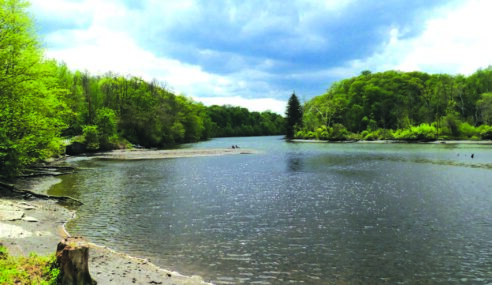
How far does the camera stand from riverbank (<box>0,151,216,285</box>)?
39.5 feet

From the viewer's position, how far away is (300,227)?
20.1 m

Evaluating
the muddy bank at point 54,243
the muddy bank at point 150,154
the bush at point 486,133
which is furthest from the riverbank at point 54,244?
the bush at point 486,133

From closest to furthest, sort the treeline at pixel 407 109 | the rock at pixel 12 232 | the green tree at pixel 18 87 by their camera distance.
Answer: the rock at pixel 12 232 → the green tree at pixel 18 87 → the treeline at pixel 407 109

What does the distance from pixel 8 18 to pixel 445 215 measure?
36109 millimetres

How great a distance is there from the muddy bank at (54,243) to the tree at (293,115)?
164228 mm

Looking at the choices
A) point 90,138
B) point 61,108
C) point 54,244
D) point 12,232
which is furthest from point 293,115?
point 54,244

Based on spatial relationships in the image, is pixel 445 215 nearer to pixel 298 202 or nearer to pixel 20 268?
pixel 298 202

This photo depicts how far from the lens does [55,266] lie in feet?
32.8

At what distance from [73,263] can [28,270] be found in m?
1.74

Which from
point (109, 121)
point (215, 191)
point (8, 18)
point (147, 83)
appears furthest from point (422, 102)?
point (8, 18)

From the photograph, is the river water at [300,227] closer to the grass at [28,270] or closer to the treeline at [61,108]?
the grass at [28,270]

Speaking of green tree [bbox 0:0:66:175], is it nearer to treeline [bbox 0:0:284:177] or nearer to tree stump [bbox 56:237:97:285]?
treeline [bbox 0:0:284:177]

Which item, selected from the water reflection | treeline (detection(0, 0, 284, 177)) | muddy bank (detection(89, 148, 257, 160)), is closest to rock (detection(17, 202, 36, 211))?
treeline (detection(0, 0, 284, 177))

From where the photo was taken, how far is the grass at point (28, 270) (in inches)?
361
